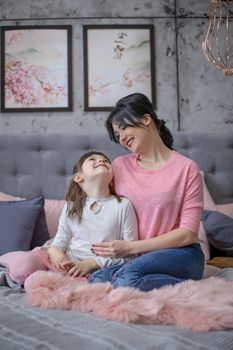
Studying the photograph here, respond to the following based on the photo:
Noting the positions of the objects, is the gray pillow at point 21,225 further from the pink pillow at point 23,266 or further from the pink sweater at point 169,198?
the pink sweater at point 169,198

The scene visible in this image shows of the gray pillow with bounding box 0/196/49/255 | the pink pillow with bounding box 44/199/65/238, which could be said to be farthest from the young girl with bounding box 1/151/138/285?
the pink pillow with bounding box 44/199/65/238

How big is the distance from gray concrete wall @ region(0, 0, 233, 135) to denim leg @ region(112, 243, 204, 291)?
1.68m

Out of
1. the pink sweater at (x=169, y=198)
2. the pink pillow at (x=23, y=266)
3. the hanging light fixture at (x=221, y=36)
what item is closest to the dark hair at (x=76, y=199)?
the pink sweater at (x=169, y=198)

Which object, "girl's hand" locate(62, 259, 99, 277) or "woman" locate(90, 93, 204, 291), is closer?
"woman" locate(90, 93, 204, 291)

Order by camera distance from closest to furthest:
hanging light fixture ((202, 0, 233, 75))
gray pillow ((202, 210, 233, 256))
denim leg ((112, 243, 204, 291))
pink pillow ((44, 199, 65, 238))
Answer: denim leg ((112, 243, 204, 291)) → gray pillow ((202, 210, 233, 256)) → pink pillow ((44, 199, 65, 238)) → hanging light fixture ((202, 0, 233, 75))

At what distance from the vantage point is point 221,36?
315 cm

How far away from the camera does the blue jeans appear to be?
1.44m

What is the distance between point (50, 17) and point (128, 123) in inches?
69.7

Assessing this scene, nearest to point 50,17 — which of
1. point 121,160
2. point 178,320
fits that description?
point 121,160

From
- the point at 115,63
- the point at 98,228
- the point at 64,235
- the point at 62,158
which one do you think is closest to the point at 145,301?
the point at 98,228

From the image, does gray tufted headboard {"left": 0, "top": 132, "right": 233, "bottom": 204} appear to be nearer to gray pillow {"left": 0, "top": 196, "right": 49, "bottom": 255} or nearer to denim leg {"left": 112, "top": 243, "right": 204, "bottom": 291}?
gray pillow {"left": 0, "top": 196, "right": 49, "bottom": 255}

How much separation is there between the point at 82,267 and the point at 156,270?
0.31 metres

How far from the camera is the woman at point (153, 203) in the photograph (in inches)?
59.3

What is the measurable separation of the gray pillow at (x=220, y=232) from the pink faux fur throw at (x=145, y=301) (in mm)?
886
